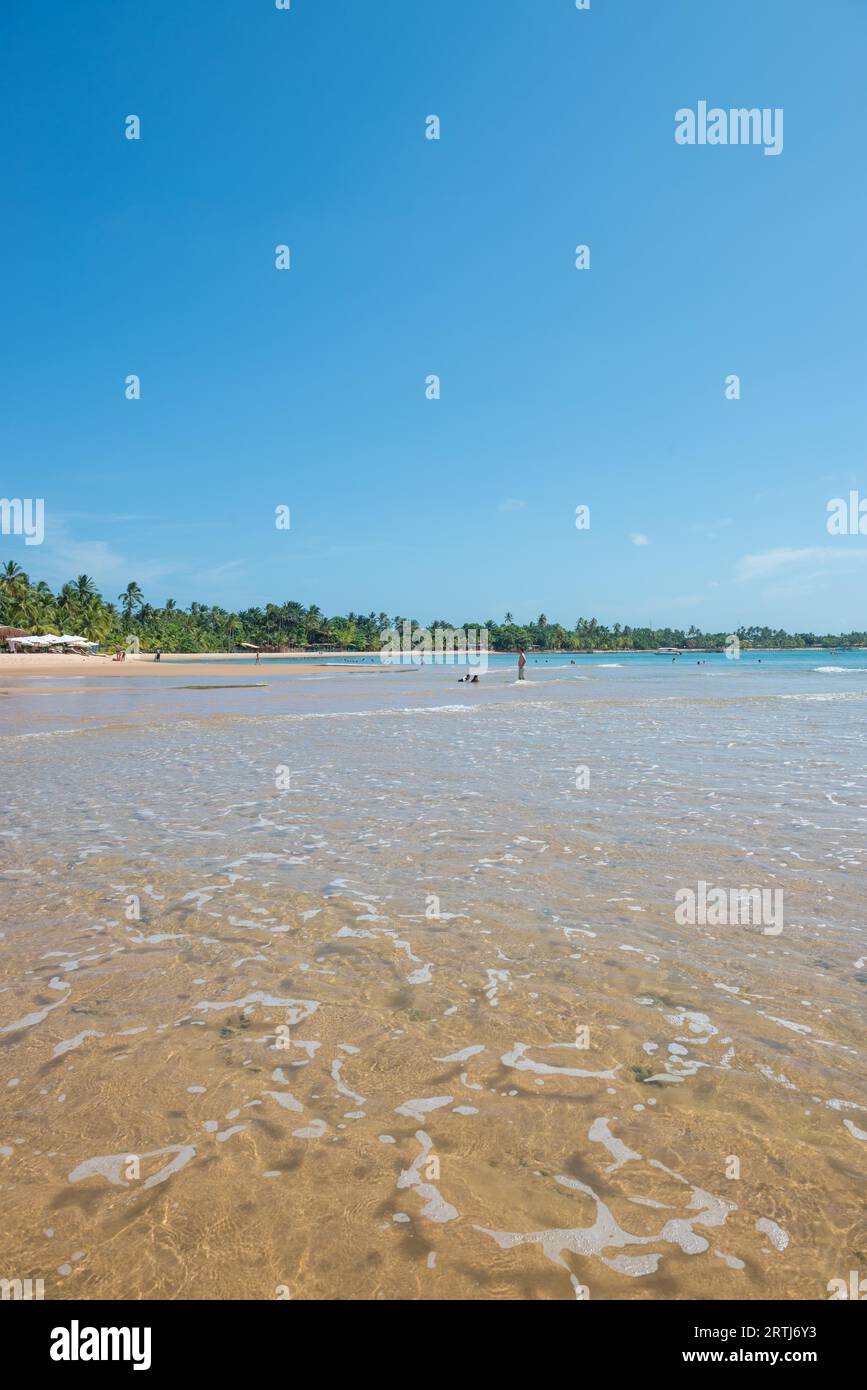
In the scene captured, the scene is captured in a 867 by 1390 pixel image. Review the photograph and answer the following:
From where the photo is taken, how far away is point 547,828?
10789 mm

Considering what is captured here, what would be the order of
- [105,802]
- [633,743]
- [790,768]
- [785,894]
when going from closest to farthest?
[785,894]
[105,802]
[790,768]
[633,743]

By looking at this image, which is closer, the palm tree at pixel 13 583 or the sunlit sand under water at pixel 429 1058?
the sunlit sand under water at pixel 429 1058

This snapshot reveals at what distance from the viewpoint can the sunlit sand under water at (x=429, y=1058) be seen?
314cm

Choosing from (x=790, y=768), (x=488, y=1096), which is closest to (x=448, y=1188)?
(x=488, y=1096)

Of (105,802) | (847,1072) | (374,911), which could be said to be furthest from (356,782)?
(847,1072)

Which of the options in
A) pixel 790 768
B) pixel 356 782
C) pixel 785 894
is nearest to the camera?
pixel 785 894

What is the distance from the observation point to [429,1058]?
4676mm

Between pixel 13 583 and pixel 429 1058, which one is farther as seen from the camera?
pixel 13 583

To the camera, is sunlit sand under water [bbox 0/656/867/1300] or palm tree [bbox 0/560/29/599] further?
palm tree [bbox 0/560/29/599]

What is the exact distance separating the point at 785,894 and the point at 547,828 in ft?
12.1

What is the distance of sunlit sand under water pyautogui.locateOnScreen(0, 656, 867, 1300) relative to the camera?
3.14 metres

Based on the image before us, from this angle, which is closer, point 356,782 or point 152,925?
point 152,925
